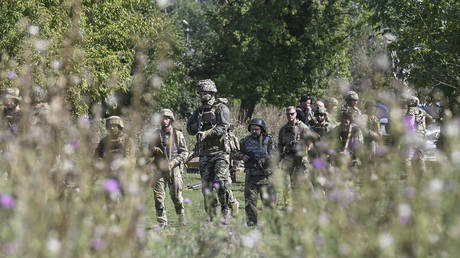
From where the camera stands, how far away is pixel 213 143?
10.1 metres

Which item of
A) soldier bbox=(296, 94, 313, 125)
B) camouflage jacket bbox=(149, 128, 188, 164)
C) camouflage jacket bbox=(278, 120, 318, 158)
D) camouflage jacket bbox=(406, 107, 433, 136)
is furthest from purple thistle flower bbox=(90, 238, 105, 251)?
soldier bbox=(296, 94, 313, 125)

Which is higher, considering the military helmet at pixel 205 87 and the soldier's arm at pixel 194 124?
the military helmet at pixel 205 87

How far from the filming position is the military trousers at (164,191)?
9.80m

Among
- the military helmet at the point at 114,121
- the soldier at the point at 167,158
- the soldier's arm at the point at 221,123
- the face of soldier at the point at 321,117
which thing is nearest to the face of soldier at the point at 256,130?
the soldier's arm at the point at 221,123

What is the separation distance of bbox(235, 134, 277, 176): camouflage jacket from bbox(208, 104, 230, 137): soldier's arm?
39 cm

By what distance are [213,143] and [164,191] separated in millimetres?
981

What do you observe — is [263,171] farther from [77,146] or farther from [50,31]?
[50,31]

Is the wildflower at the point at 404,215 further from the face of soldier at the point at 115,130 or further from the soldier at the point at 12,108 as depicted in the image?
the soldier at the point at 12,108

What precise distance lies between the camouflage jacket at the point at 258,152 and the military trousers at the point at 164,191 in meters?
0.99

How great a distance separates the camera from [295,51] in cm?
3703

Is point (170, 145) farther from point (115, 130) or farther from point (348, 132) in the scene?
point (348, 132)

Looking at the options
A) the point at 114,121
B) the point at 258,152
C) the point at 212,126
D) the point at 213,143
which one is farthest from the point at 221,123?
the point at 114,121

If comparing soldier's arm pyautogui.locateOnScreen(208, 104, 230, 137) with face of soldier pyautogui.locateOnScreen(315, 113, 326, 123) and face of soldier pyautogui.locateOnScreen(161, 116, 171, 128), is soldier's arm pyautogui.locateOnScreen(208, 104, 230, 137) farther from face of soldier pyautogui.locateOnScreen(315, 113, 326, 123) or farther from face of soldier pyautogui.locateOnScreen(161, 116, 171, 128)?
face of soldier pyautogui.locateOnScreen(315, 113, 326, 123)

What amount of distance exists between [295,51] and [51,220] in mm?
33999
